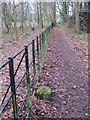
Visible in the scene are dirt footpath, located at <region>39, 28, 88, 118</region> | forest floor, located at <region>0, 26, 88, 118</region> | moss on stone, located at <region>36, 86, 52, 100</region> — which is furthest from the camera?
moss on stone, located at <region>36, 86, 52, 100</region>

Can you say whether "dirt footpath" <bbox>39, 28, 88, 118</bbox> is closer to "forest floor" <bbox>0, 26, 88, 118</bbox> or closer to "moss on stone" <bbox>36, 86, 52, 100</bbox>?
"forest floor" <bbox>0, 26, 88, 118</bbox>

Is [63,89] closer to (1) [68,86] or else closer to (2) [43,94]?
(1) [68,86]

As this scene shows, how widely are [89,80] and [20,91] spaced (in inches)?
98.1

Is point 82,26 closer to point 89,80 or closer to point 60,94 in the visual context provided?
point 89,80

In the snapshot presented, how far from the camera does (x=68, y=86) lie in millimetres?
5117

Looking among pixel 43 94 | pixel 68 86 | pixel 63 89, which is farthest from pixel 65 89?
pixel 43 94

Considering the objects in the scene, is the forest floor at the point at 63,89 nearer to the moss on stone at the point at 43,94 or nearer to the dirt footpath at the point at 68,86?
the dirt footpath at the point at 68,86

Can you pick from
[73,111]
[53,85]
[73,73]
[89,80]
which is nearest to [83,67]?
[73,73]

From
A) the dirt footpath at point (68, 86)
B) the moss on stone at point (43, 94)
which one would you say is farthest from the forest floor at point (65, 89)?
the moss on stone at point (43, 94)

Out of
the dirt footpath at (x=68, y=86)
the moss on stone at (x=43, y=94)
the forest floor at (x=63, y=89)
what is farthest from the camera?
the moss on stone at (x=43, y=94)

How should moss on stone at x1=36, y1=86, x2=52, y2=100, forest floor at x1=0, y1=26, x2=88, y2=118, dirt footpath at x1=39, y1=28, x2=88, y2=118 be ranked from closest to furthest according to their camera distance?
forest floor at x1=0, y1=26, x2=88, y2=118 < dirt footpath at x1=39, y1=28, x2=88, y2=118 < moss on stone at x1=36, y1=86, x2=52, y2=100

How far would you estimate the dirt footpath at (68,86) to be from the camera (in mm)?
3879

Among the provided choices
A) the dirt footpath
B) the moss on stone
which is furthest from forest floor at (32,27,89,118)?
the moss on stone

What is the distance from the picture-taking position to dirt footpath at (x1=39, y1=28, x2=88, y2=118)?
12.7ft
